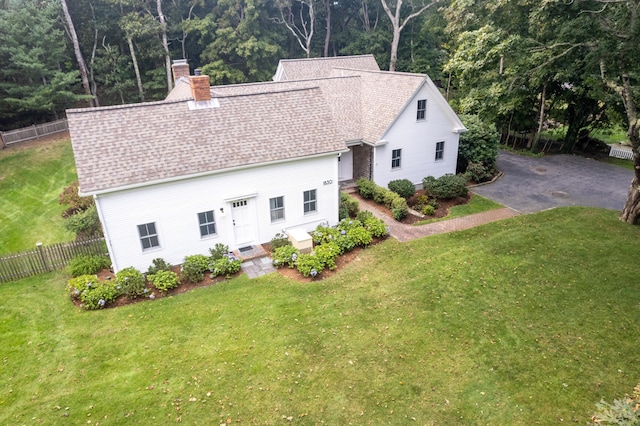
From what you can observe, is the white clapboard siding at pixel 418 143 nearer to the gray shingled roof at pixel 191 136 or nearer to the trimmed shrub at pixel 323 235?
the gray shingled roof at pixel 191 136

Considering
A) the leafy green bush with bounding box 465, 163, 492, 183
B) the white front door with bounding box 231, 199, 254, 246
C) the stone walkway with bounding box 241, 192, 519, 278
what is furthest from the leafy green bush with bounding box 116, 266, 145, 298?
the leafy green bush with bounding box 465, 163, 492, 183

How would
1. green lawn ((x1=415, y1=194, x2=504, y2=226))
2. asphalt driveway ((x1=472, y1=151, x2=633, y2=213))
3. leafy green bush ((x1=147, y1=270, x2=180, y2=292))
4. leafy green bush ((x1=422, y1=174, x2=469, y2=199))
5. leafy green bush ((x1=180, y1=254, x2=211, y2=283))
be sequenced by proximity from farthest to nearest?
leafy green bush ((x1=422, y1=174, x2=469, y2=199)) < asphalt driveway ((x1=472, y1=151, x2=633, y2=213)) < green lawn ((x1=415, y1=194, x2=504, y2=226)) < leafy green bush ((x1=180, y1=254, x2=211, y2=283)) < leafy green bush ((x1=147, y1=270, x2=180, y2=292))

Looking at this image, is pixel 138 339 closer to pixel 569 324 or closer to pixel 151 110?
pixel 151 110

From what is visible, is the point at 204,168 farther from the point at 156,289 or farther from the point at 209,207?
the point at 156,289

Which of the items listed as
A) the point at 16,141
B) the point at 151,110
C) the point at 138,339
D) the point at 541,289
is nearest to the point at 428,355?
the point at 541,289

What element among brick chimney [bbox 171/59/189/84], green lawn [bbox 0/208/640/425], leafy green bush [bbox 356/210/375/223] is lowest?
green lawn [bbox 0/208/640/425]

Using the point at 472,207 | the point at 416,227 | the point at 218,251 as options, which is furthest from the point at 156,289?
the point at 472,207

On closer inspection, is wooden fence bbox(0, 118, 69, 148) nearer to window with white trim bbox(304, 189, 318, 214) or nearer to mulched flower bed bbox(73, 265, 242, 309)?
mulched flower bed bbox(73, 265, 242, 309)

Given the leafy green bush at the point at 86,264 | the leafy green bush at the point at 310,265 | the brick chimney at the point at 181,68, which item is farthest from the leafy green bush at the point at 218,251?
the brick chimney at the point at 181,68
